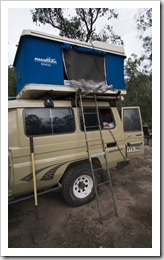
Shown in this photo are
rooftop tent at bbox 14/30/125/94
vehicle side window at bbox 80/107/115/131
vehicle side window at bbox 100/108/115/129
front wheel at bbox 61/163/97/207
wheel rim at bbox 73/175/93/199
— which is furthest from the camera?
vehicle side window at bbox 100/108/115/129

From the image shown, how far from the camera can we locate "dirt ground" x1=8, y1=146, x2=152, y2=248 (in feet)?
6.98

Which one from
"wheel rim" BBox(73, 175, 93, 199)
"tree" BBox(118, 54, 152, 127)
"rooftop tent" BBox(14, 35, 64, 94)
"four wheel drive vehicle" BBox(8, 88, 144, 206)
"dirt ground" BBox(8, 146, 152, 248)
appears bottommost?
"dirt ground" BBox(8, 146, 152, 248)

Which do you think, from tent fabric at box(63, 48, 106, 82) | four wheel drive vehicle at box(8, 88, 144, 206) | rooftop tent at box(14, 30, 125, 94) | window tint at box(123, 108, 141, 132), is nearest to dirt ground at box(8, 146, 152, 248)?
four wheel drive vehicle at box(8, 88, 144, 206)

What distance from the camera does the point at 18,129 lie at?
2.31 m

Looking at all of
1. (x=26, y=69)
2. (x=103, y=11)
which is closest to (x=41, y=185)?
(x=26, y=69)

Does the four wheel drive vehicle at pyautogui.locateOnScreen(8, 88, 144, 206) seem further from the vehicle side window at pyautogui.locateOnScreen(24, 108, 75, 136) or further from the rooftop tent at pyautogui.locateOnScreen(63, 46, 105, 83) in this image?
the rooftop tent at pyautogui.locateOnScreen(63, 46, 105, 83)

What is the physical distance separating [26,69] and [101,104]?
164cm

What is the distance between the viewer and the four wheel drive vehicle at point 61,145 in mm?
2322

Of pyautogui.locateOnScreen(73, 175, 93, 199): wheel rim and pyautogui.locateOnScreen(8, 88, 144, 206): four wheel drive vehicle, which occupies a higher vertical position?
pyautogui.locateOnScreen(8, 88, 144, 206): four wheel drive vehicle

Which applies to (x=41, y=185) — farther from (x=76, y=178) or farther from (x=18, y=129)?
(x=18, y=129)

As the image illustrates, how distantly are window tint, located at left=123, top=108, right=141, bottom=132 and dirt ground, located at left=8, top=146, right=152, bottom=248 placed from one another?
4.87 feet

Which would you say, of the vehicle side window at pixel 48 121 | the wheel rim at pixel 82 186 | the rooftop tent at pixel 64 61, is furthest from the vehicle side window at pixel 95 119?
the wheel rim at pixel 82 186
